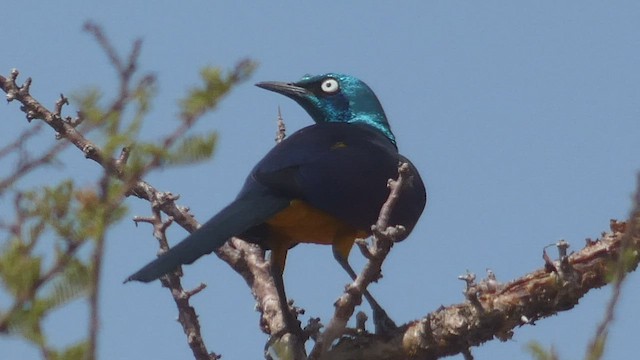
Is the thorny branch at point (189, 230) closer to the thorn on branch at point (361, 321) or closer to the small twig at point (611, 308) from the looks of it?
the thorn on branch at point (361, 321)

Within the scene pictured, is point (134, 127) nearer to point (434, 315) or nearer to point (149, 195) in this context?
point (434, 315)

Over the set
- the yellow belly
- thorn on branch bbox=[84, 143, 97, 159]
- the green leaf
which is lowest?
the green leaf

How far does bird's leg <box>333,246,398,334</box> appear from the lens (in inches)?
194

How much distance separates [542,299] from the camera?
182 inches

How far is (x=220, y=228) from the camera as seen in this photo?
→ 4812mm

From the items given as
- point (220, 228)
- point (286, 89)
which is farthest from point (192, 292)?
point (286, 89)

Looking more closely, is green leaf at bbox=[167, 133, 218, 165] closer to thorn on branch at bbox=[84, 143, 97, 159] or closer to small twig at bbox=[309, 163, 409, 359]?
small twig at bbox=[309, 163, 409, 359]

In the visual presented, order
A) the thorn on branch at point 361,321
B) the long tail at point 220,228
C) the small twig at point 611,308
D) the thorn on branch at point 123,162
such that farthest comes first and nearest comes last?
the thorn on branch at point 361,321
the long tail at point 220,228
the thorn on branch at point 123,162
the small twig at point 611,308

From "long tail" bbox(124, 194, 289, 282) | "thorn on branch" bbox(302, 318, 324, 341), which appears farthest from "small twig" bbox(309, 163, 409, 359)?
"thorn on branch" bbox(302, 318, 324, 341)

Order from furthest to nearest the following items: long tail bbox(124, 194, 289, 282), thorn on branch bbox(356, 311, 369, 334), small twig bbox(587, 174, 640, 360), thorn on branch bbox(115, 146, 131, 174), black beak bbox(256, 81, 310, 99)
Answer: black beak bbox(256, 81, 310, 99)
thorn on branch bbox(356, 311, 369, 334)
long tail bbox(124, 194, 289, 282)
thorn on branch bbox(115, 146, 131, 174)
small twig bbox(587, 174, 640, 360)

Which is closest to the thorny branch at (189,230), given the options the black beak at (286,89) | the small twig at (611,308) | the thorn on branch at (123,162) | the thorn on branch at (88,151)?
the thorn on branch at (88,151)

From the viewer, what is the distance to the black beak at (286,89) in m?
7.14

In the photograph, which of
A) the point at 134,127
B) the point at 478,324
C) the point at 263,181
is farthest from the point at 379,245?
the point at 134,127

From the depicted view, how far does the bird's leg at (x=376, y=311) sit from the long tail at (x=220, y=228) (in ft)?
1.55
